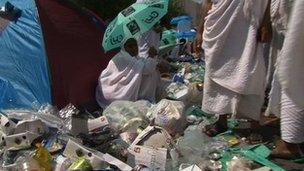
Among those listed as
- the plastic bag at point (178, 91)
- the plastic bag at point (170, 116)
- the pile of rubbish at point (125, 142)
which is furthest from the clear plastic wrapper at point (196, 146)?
the plastic bag at point (178, 91)

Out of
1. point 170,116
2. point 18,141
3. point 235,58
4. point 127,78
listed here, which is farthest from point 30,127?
point 235,58

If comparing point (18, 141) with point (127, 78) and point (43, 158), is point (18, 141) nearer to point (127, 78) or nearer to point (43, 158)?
point (43, 158)

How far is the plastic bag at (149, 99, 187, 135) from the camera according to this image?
4859mm

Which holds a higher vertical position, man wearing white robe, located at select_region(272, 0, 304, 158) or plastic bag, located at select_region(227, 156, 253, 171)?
man wearing white robe, located at select_region(272, 0, 304, 158)

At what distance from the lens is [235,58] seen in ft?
14.6

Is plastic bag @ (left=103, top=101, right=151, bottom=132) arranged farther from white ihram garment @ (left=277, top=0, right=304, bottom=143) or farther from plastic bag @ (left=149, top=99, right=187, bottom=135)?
white ihram garment @ (left=277, top=0, right=304, bottom=143)

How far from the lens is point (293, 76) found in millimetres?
3713

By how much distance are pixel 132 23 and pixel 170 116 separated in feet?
4.34

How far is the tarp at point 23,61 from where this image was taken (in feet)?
19.3

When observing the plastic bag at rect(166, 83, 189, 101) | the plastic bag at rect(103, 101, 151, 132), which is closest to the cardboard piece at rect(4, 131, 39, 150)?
the plastic bag at rect(103, 101, 151, 132)

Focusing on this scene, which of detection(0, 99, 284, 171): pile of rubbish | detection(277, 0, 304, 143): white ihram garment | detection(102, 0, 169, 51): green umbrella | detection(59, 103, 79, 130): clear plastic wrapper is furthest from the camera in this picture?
detection(102, 0, 169, 51): green umbrella

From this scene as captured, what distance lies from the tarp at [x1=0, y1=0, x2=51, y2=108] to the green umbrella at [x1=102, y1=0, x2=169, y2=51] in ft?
2.33

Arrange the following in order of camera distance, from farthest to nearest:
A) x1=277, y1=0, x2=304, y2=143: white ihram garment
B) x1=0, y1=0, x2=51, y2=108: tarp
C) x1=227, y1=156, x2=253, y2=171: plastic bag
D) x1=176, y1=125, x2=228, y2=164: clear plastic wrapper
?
1. x1=0, y1=0, x2=51, y2=108: tarp
2. x1=176, y1=125, x2=228, y2=164: clear plastic wrapper
3. x1=227, y1=156, x2=253, y2=171: plastic bag
4. x1=277, y1=0, x2=304, y2=143: white ihram garment

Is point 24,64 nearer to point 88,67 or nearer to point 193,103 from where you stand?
point 88,67
